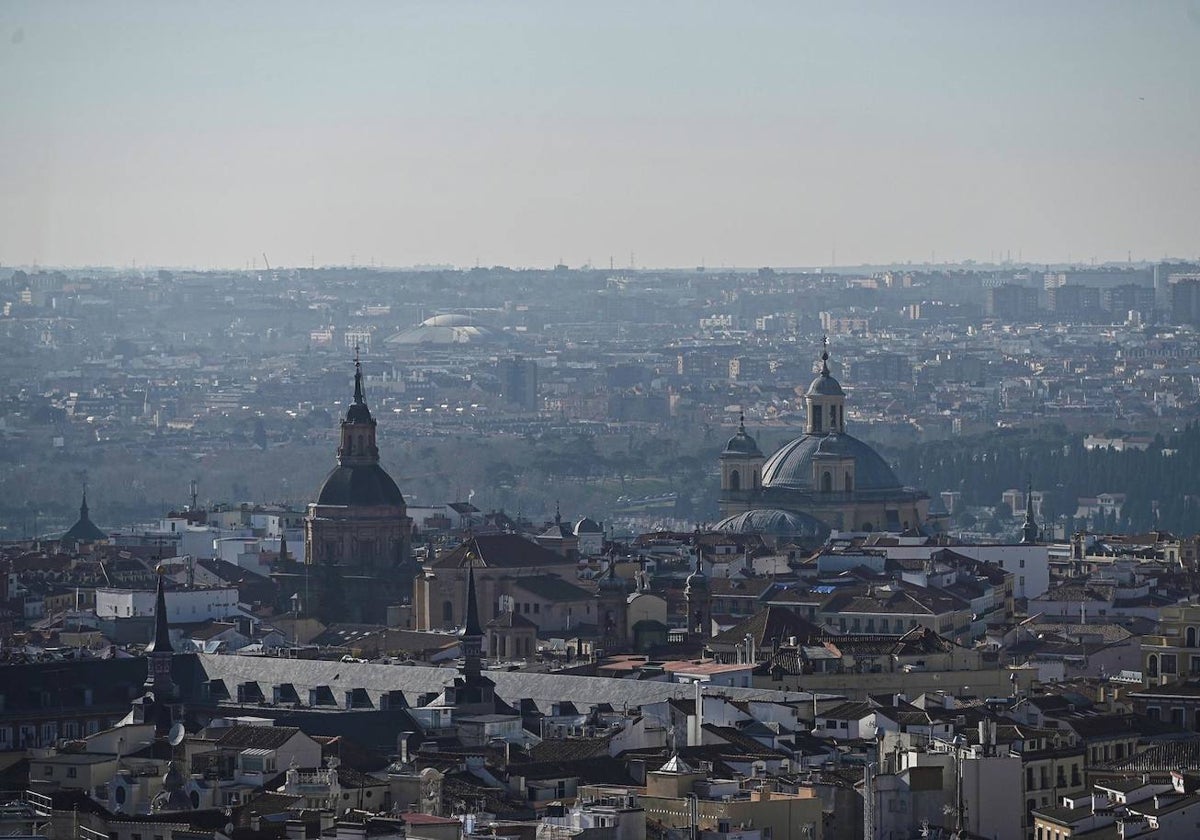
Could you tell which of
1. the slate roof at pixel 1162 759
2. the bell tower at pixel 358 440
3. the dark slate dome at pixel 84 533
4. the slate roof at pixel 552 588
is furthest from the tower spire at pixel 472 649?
the dark slate dome at pixel 84 533

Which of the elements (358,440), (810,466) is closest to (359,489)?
(358,440)

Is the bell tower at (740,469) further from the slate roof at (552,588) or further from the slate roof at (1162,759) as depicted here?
the slate roof at (1162,759)

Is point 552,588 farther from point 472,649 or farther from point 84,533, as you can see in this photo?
point 84,533

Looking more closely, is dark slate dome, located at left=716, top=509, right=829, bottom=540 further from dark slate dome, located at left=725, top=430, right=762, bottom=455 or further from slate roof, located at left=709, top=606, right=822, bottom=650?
slate roof, located at left=709, top=606, right=822, bottom=650

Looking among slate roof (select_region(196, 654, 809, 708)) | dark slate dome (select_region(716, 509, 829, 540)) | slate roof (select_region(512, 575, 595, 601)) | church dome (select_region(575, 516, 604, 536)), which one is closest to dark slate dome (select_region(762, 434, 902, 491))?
dark slate dome (select_region(716, 509, 829, 540))

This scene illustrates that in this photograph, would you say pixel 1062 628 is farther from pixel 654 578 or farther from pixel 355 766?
pixel 355 766

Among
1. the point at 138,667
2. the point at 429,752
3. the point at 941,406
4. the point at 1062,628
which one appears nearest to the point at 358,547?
the point at 1062,628
